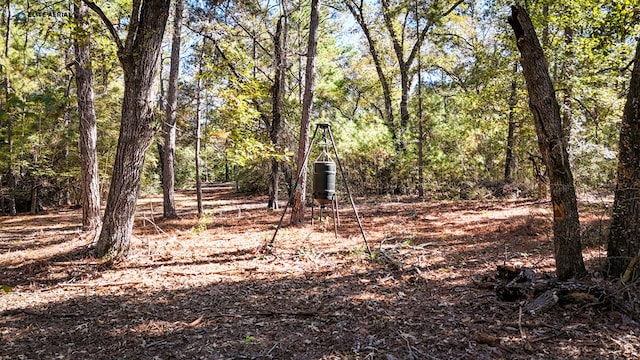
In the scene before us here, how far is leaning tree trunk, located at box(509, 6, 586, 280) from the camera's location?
384cm

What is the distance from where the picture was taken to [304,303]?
423 centimetres

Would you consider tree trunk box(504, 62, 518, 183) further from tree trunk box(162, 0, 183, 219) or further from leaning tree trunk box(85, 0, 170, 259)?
leaning tree trunk box(85, 0, 170, 259)

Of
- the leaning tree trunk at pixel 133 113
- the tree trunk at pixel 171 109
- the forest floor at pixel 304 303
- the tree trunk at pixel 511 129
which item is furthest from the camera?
the tree trunk at pixel 511 129

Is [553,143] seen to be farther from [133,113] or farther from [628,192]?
[133,113]

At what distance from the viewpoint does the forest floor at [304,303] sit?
3182mm

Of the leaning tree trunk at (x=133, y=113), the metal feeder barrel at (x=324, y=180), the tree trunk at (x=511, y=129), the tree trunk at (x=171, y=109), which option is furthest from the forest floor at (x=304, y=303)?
the tree trunk at (x=511, y=129)

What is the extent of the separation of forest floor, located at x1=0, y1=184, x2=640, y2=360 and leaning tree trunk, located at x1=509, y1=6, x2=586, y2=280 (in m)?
0.36

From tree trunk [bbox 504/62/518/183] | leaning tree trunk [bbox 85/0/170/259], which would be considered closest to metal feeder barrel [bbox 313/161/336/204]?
leaning tree trunk [bbox 85/0/170/259]

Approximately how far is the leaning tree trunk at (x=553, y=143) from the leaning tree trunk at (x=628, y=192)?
407 millimetres

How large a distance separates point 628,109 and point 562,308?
6.61ft

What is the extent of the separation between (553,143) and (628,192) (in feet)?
2.90

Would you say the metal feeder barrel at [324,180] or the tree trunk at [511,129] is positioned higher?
the tree trunk at [511,129]

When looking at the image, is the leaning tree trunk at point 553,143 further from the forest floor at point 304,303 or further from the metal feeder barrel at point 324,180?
the metal feeder barrel at point 324,180

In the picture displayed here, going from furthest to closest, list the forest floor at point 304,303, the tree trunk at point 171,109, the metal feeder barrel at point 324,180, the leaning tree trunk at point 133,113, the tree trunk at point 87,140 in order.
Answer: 1. the tree trunk at point 171,109
2. the tree trunk at point 87,140
3. the metal feeder barrel at point 324,180
4. the leaning tree trunk at point 133,113
5. the forest floor at point 304,303
